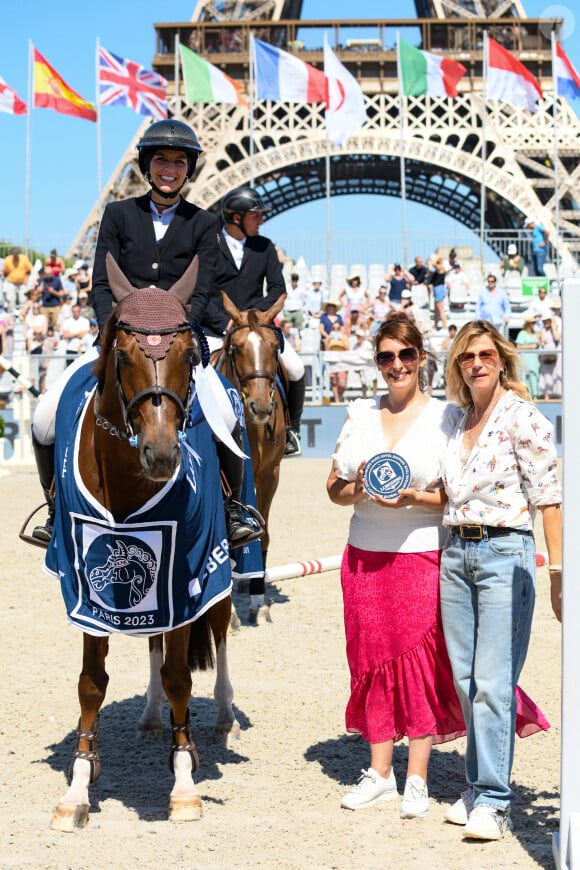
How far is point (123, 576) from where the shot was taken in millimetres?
4844

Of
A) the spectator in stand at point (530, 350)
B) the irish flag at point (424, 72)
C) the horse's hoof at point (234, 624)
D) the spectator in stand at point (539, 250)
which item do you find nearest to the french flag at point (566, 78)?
the irish flag at point (424, 72)

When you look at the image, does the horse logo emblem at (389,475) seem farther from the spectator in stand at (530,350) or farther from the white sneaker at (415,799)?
the spectator in stand at (530,350)

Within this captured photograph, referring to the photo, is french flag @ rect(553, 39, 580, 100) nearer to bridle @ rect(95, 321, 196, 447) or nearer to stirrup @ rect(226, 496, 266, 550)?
stirrup @ rect(226, 496, 266, 550)

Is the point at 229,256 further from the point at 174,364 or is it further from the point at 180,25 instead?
the point at 180,25

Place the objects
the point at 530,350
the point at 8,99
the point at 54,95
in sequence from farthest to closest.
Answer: the point at 54,95, the point at 8,99, the point at 530,350

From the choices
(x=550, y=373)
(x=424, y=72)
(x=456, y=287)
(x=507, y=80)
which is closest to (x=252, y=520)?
(x=550, y=373)

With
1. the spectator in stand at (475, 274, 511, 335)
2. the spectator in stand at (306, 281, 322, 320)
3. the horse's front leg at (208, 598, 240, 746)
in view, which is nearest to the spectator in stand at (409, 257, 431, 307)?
the spectator in stand at (306, 281, 322, 320)

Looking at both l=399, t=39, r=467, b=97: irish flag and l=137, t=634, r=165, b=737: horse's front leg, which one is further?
l=399, t=39, r=467, b=97: irish flag

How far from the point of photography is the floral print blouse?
4551 mm

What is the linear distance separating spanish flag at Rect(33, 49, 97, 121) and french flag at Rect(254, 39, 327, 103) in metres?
4.75

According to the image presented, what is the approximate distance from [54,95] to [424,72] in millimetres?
10252

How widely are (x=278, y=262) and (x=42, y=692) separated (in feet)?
12.1

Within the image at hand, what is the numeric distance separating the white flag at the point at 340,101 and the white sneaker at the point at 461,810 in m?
28.6

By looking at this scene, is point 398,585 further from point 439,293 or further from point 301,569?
point 439,293
